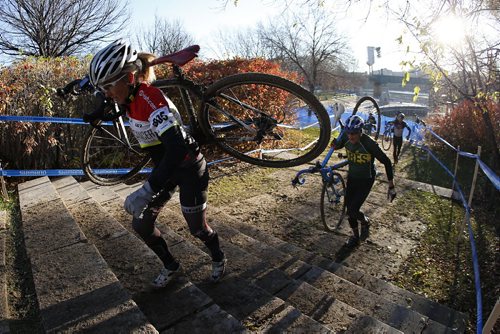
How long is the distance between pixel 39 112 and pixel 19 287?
4379 millimetres

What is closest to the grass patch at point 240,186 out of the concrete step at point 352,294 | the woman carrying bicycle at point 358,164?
the concrete step at point 352,294

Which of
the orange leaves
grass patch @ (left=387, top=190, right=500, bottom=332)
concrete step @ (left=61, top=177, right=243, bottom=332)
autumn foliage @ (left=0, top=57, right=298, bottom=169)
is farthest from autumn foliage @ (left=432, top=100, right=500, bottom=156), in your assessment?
concrete step @ (left=61, top=177, right=243, bottom=332)

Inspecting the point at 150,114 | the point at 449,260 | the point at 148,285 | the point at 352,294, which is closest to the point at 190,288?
the point at 148,285

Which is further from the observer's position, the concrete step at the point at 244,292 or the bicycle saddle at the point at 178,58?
the bicycle saddle at the point at 178,58

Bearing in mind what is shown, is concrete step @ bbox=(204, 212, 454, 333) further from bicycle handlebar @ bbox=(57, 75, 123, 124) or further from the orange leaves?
the orange leaves

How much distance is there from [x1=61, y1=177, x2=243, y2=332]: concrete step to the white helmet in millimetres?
1701

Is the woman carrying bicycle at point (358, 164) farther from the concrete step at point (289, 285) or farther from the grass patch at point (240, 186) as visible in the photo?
the grass patch at point (240, 186)

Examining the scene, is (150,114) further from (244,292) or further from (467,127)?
(467,127)

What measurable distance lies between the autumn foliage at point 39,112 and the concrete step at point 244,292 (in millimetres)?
3181

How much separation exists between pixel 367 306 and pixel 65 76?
684 centimetres

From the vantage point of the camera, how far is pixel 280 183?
807cm

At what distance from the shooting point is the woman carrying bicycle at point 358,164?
4.93 meters

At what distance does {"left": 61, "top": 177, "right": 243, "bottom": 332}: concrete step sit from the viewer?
92.8 inches

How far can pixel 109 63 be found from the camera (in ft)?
7.12
